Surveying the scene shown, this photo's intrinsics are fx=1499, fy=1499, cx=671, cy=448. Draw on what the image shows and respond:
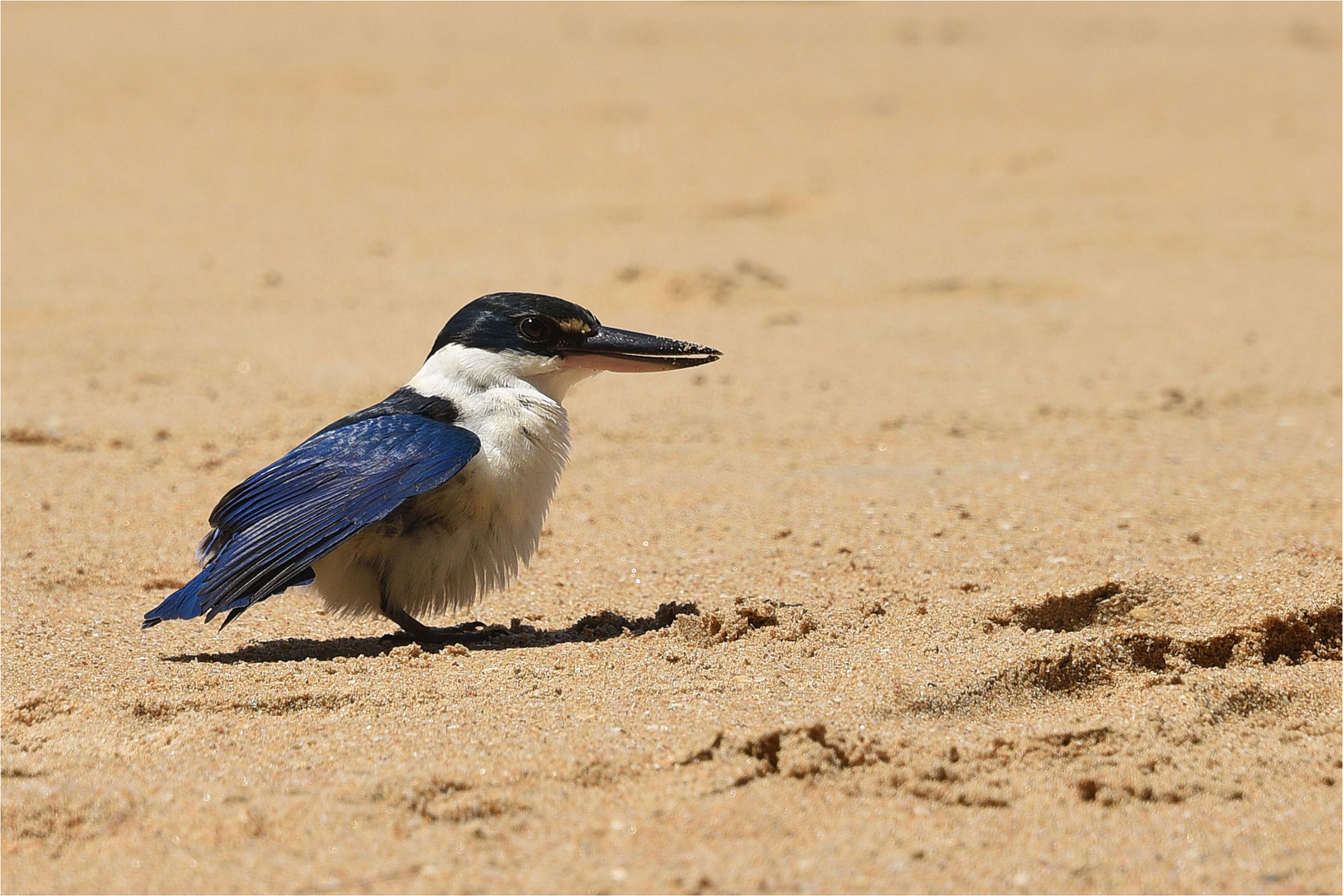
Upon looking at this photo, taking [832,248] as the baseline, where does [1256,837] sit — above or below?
below

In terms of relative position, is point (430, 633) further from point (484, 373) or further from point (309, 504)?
point (484, 373)

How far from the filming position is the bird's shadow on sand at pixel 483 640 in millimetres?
4117

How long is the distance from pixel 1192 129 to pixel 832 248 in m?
5.77

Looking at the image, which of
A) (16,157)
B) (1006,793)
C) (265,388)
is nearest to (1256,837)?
(1006,793)

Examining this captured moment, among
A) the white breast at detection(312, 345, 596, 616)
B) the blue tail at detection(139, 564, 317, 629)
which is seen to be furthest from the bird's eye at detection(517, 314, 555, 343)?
the blue tail at detection(139, 564, 317, 629)

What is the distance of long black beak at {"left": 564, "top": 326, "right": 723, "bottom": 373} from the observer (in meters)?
4.49

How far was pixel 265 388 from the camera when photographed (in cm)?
754

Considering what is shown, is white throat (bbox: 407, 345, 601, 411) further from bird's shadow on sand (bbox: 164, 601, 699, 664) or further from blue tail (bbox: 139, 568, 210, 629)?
blue tail (bbox: 139, 568, 210, 629)

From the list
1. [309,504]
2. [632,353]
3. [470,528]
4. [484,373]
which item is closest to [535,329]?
[484,373]

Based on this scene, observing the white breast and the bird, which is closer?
the bird

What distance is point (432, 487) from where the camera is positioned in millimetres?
3922

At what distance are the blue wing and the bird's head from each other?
0.36 metres

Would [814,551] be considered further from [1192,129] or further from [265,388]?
[1192,129]

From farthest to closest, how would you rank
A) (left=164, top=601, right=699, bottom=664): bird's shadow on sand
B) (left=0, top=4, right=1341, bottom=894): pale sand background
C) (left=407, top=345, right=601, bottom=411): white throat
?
(left=407, top=345, right=601, bottom=411): white throat → (left=164, top=601, right=699, bottom=664): bird's shadow on sand → (left=0, top=4, right=1341, bottom=894): pale sand background
